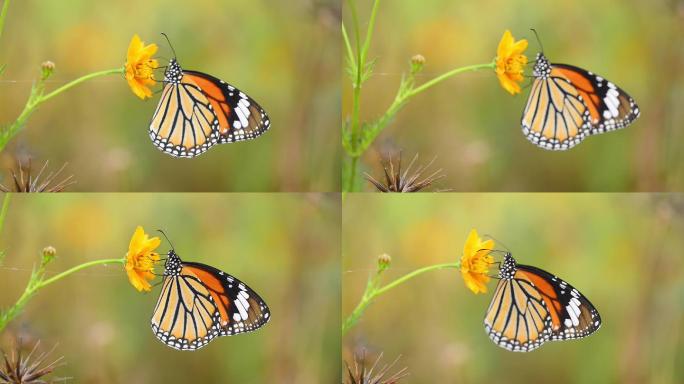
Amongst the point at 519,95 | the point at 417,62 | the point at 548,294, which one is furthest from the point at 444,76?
the point at 548,294

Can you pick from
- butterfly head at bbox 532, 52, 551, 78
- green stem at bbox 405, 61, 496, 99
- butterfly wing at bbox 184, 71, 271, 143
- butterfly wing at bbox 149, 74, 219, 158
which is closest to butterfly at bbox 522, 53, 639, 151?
butterfly head at bbox 532, 52, 551, 78

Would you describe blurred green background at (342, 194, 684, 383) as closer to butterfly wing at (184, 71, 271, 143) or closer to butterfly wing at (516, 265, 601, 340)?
butterfly wing at (516, 265, 601, 340)

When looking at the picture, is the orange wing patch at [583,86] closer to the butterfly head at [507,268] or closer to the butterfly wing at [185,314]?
the butterfly head at [507,268]

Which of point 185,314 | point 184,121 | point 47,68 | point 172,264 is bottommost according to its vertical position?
point 185,314

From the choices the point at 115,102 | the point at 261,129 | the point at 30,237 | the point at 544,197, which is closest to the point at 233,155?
the point at 261,129

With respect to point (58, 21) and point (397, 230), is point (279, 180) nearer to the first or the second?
point (397, 230)

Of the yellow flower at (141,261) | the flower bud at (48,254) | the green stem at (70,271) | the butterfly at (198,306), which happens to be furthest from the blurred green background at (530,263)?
the flower bud at (48,254)

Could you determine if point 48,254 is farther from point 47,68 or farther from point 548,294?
point 548,294
